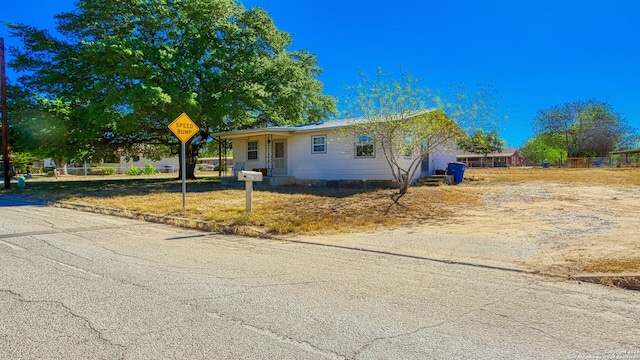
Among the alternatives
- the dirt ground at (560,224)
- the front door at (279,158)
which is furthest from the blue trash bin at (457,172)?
the front door at (279,158)

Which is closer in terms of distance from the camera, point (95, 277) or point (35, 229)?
point (95, 277)

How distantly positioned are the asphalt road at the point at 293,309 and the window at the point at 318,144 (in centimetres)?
1237

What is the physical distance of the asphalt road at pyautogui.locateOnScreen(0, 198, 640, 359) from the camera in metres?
2.89

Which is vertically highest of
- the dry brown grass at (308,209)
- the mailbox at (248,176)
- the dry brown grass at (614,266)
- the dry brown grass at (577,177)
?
the mailbox at (248,176)

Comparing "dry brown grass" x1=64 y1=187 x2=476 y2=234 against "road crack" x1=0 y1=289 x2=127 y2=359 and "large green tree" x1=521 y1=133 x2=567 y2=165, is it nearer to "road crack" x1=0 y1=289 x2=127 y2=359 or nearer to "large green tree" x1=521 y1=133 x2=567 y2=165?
"road crack" x1=0 y1=289 x2=127 y2=359

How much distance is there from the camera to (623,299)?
3971 mm

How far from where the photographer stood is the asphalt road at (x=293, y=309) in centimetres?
289

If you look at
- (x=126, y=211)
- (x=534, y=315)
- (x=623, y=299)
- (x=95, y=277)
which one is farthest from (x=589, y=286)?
(x=126, y=211)

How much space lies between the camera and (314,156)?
60.6ft

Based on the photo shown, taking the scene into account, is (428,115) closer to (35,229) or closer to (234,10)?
(35,229)

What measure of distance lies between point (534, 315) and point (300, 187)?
47.0ft

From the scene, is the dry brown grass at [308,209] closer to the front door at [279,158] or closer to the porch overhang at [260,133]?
the porch overhang at [260,133]

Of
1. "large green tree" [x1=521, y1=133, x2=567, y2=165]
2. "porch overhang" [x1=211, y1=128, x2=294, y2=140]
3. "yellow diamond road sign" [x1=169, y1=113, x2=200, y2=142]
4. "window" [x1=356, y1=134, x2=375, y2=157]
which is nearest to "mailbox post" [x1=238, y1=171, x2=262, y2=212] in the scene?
"yellow diamond road sign" [x1=169, y1=113, x2=200, y2=142]

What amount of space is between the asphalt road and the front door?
14240 mm
